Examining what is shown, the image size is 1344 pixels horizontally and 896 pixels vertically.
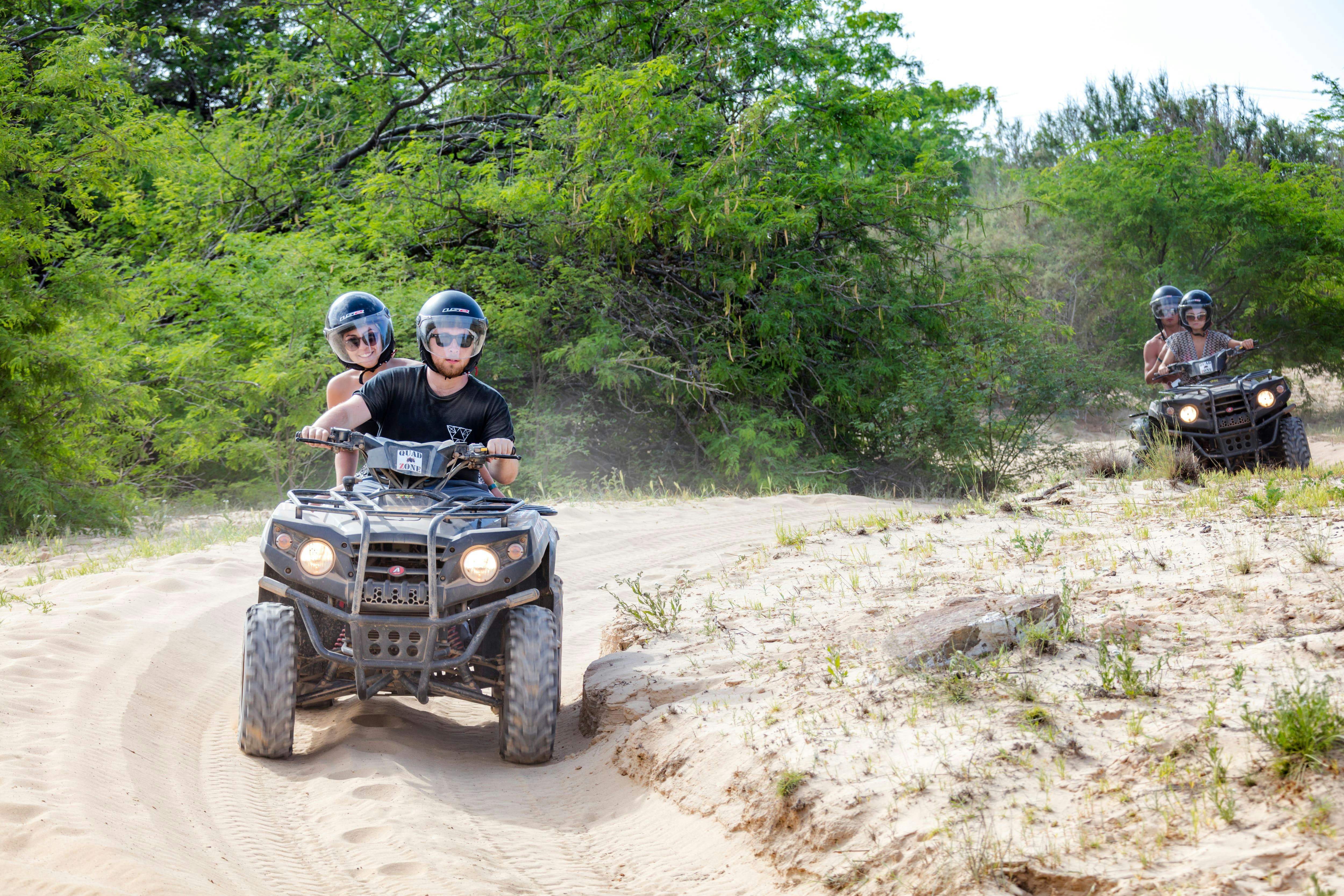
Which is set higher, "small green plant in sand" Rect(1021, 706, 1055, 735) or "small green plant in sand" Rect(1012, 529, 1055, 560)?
"small green plant in sand" Rect(1012, 529, 1055, 560)

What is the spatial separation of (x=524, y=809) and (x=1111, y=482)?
7850 millimetres

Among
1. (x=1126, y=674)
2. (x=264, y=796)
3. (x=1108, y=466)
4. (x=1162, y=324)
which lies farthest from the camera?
(x=1108, y=466)

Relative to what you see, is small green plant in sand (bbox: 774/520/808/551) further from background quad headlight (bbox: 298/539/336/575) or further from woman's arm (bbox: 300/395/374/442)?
background quad headlight (bbox: 298/539/336/575)

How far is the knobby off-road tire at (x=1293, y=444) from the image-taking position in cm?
1089

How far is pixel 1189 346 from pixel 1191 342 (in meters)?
0.05

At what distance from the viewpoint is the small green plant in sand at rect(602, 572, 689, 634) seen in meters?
6.55

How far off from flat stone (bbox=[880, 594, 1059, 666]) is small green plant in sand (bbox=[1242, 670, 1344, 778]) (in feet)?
4.54

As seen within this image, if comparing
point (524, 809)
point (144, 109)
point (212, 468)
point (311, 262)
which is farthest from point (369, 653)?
point (144, 109)

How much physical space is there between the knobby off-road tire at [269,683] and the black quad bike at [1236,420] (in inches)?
363

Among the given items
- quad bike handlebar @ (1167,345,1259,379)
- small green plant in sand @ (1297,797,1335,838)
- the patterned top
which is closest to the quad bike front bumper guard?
small green plant in sand @ (1297,797,1335,838)

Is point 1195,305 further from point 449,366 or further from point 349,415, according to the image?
point 349,415

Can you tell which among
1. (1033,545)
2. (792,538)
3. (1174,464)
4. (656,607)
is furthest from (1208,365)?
(656,607)

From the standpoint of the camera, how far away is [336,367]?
47.4 ft

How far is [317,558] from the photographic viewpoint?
4863 mm
